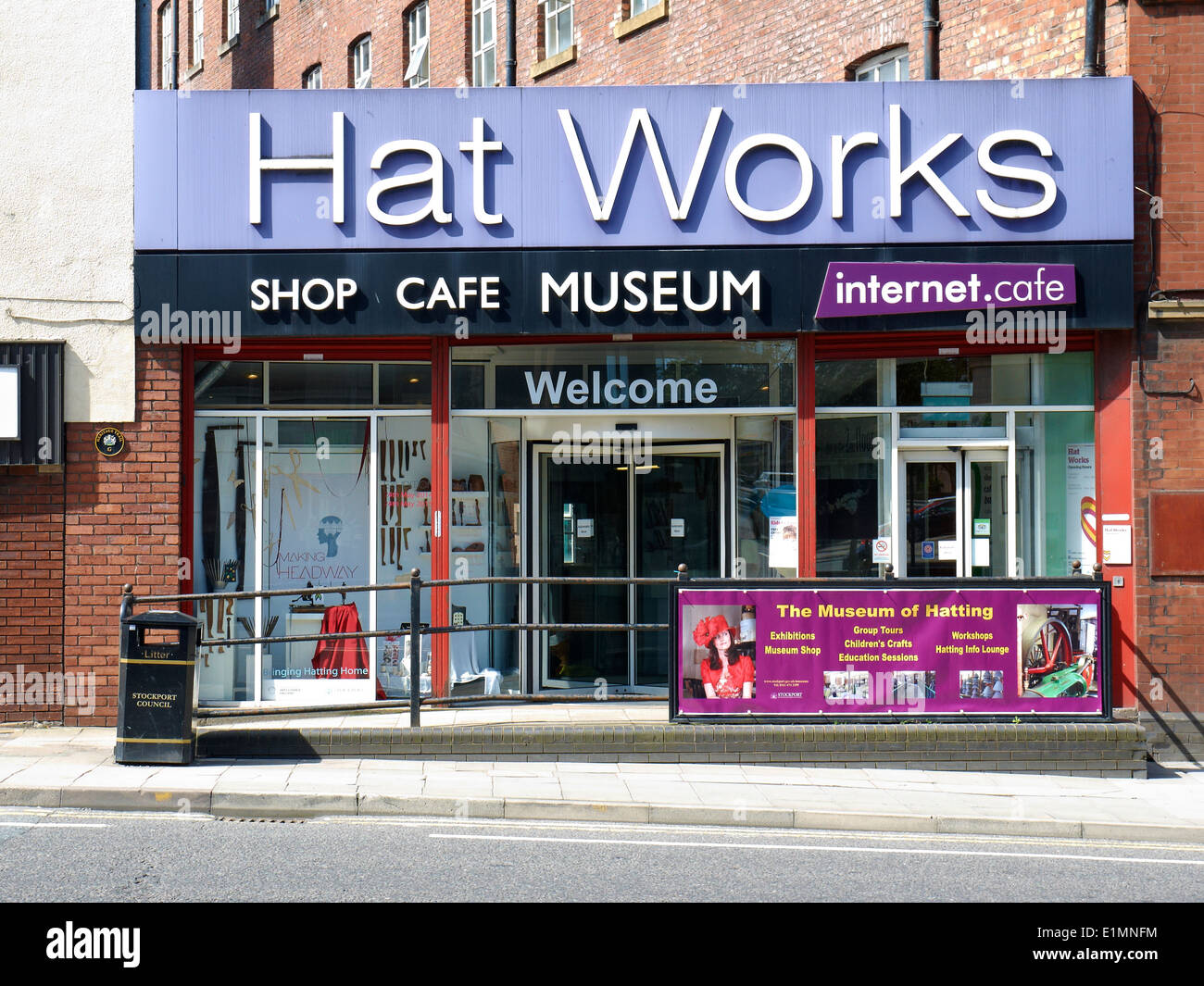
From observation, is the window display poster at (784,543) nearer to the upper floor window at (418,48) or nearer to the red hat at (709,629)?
the red hat at (709,629)

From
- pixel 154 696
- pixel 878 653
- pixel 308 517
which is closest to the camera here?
pixel 154 696

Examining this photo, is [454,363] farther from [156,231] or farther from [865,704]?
[865,704]

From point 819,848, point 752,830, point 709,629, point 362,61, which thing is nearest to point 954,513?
point 709,629

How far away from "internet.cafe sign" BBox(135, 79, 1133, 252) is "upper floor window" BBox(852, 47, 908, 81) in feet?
9.16

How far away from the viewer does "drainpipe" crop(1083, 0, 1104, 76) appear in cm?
1084

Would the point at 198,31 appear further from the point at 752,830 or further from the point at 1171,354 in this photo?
the point at 752,830

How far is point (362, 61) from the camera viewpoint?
21.9 metres

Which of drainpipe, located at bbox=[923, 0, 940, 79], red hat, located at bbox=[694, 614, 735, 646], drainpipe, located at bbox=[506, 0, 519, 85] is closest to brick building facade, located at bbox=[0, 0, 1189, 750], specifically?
drainpipe, located at bbox=[923, 0, 940, 79]

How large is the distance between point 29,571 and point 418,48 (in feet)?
42.5

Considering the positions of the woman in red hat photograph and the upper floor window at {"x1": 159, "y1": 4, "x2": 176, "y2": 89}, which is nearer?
the woman in red hat photograph

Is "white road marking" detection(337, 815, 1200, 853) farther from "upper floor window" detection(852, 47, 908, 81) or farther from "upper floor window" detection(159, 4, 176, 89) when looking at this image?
"upper floor window" detection(159, 4, 176, 89)

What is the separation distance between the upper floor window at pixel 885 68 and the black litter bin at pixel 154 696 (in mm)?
9492

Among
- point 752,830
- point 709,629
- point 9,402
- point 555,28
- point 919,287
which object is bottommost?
point 752,830

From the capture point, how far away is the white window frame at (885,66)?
13.4 metres
